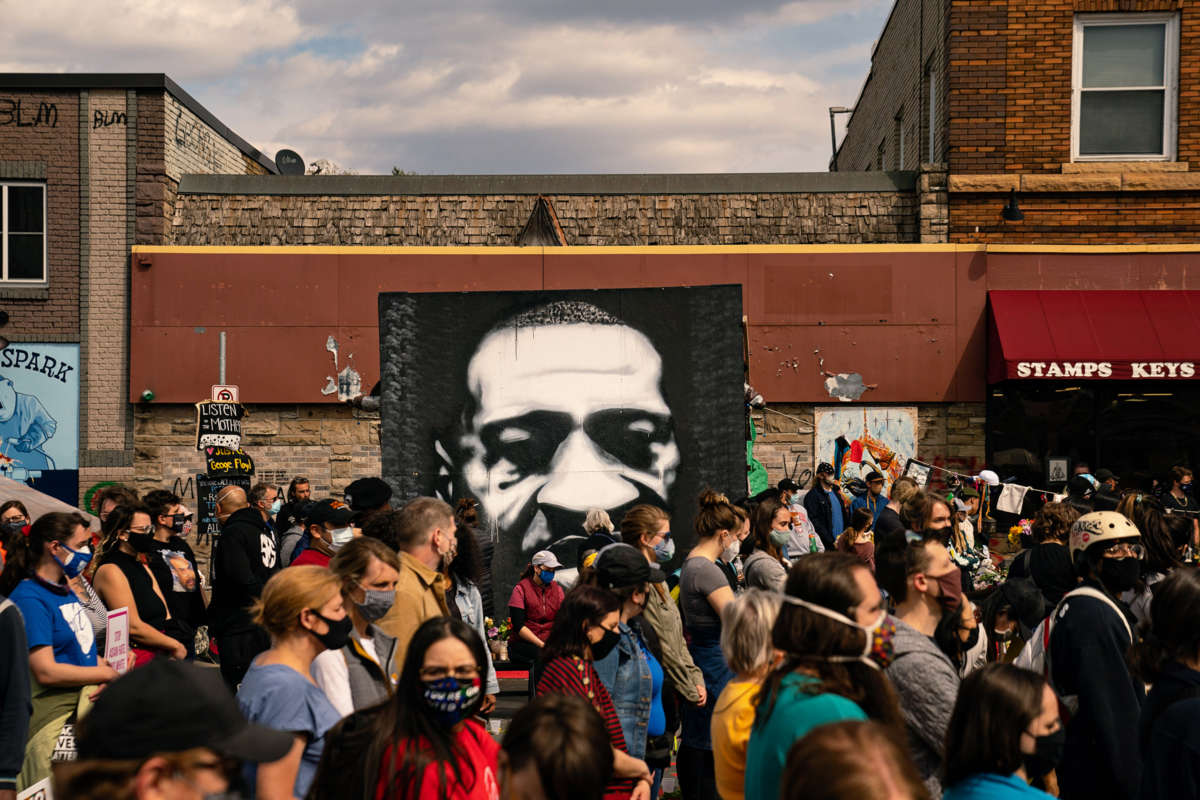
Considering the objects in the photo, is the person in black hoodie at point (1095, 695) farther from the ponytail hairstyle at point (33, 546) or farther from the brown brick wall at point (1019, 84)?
the brown brick wall at point (1019, 84)

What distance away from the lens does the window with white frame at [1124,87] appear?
674 inches

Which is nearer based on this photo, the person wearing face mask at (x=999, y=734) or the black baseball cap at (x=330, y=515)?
the person wearing face mask at (x=999, y=734)

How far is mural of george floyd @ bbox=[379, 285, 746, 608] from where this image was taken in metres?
11.3

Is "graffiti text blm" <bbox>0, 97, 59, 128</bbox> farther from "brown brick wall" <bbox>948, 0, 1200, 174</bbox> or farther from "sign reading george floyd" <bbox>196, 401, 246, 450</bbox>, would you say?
"brown brick wall" <bbox>948, 0, 1200, 174</bbox>

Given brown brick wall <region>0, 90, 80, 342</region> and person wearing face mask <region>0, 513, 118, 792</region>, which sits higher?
brown brick wall <region>0, 90, 80, 342</region>

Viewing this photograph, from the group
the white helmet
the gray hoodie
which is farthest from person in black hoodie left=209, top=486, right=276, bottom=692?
the white helmet

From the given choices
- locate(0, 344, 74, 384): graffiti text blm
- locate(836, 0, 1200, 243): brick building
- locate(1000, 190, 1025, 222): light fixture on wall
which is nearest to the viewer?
locate(1000, 190, 1025, 222): light fixture on wall

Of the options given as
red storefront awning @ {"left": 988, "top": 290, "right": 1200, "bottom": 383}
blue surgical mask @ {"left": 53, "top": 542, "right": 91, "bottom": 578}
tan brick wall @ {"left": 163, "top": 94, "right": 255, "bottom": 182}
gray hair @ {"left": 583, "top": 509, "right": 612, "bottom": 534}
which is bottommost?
gray hair @ {"left": 583, "top": 509, "right": 612, "bottom": 534}

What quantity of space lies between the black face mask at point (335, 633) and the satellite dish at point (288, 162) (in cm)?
1920

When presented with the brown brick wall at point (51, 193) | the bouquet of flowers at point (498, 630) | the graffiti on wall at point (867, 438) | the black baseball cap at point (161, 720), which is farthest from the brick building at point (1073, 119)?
the black baseball cap at point (161, 720)

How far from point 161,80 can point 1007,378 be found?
13.0 meters

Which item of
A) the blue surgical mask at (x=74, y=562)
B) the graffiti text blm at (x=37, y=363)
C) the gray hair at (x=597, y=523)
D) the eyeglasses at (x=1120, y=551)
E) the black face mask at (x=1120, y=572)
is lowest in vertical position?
the gray hair at (x=597, y=523)

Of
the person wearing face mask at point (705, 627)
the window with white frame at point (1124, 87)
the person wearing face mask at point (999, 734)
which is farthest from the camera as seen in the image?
the window with white frame at point (1124, 87)

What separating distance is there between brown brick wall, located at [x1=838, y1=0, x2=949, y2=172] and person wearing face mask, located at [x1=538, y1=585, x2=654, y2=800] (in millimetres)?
14668
